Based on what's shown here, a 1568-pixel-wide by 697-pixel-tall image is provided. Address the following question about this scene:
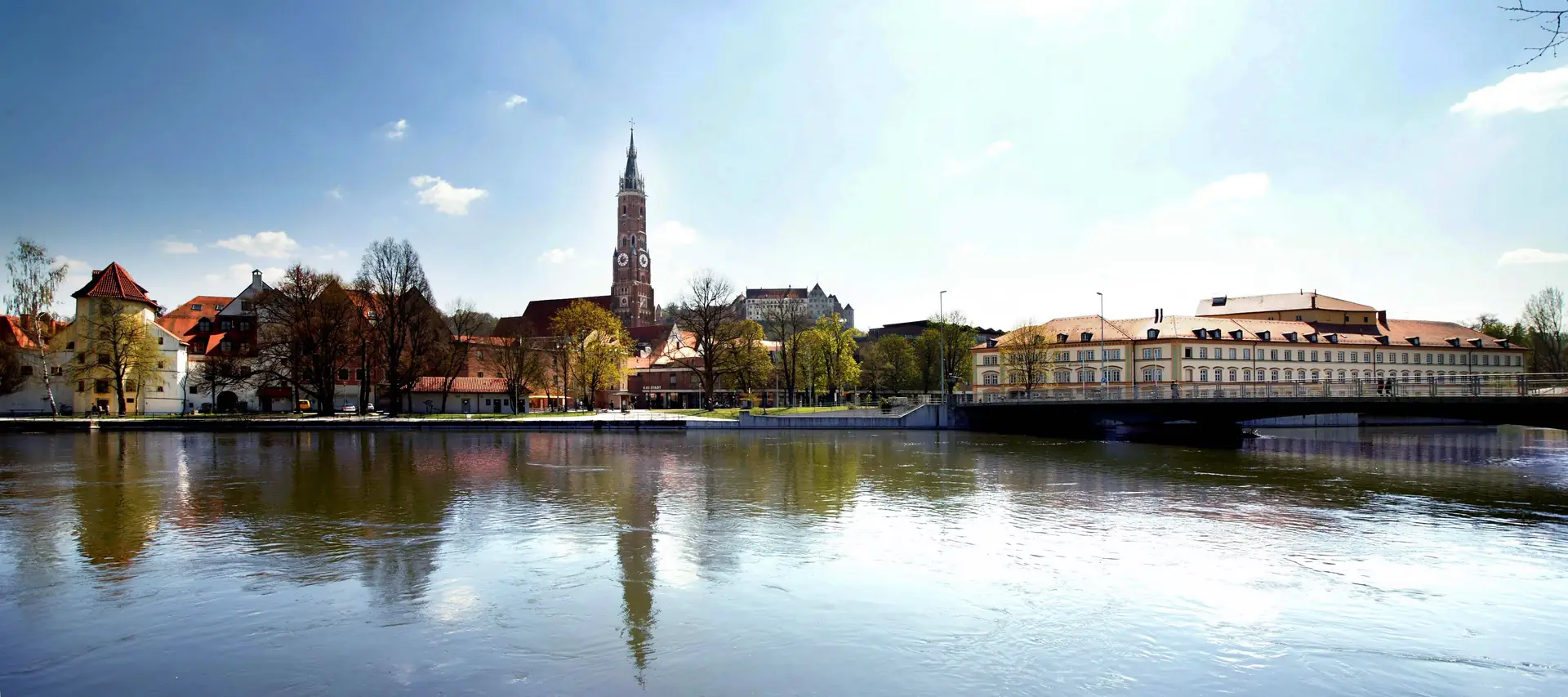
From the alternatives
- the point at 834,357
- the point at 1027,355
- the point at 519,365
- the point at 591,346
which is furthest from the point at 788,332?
the point at 519,365

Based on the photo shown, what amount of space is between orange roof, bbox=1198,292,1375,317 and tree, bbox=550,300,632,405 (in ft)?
248

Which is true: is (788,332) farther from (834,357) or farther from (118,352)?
(118,352)

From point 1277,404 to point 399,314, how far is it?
66.9m

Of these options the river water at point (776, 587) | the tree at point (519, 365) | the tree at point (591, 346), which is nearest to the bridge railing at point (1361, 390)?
the river water at point (776, 587)

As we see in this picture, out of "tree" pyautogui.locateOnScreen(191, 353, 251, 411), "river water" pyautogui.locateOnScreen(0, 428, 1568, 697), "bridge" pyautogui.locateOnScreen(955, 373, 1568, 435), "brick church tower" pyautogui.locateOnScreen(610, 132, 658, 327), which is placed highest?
"brick church tower" pyautogui.locateOnScreen(610, 132, 658, 327)

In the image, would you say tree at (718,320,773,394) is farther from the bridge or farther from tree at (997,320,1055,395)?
tree at (997,320,1055,395)

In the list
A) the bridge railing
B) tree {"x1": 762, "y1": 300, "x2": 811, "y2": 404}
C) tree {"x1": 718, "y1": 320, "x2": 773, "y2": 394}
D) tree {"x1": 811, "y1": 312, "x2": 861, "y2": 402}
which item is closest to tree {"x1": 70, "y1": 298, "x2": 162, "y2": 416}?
tree {"x1": 718, "y1": 320, "x2": 773, "y2": 394}

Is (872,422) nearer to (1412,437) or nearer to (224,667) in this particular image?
(1412,437)

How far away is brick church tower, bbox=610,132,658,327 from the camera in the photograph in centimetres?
16575

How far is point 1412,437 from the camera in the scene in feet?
203

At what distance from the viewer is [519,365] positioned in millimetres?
78125

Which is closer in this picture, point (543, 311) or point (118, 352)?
point (118, 352)

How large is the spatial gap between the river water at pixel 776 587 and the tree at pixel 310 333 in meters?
41.3

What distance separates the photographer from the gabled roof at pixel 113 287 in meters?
77.0
